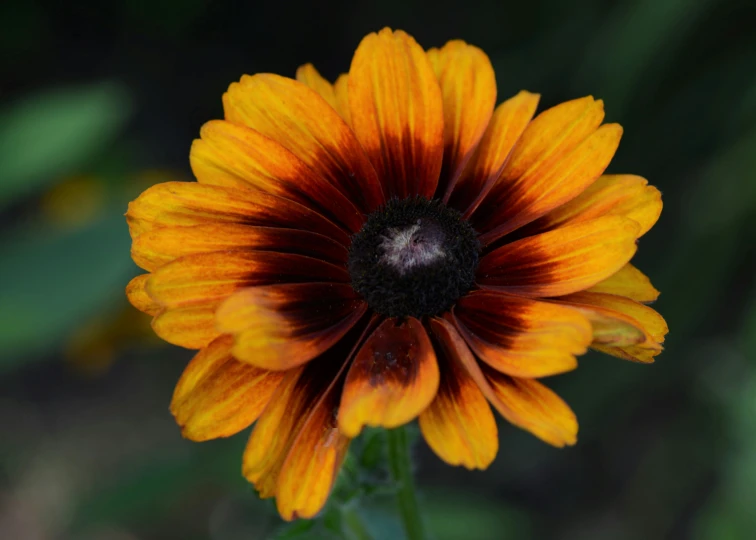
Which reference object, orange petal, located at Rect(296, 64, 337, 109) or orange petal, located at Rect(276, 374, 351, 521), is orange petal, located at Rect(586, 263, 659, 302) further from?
orange petal, located at Rect(296, 64, 337, 109)

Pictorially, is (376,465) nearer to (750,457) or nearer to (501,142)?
(501,142)

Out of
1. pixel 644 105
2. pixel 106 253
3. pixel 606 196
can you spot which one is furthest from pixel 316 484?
pixel 644 105

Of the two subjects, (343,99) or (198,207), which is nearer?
(198,207)

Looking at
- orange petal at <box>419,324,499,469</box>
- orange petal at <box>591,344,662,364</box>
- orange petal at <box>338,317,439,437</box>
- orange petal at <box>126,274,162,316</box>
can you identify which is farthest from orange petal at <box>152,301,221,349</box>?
orange petal at <box>591,344,662,364</box>

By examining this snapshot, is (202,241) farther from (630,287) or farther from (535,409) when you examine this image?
(630,287)

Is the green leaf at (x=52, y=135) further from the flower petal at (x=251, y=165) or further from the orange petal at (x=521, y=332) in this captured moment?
the orange petal at (x=521, y=332)

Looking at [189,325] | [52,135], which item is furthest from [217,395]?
[52,135]

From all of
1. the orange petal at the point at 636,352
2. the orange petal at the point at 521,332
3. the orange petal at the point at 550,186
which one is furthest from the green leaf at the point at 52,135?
the orange petal at the point at 636,352
